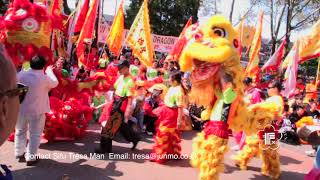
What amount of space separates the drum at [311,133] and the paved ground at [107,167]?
338 cm

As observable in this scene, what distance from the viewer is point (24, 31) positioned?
17.6 feet

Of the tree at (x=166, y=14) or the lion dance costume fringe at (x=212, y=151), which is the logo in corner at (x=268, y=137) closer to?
the lion dance costume fringe at (x=212, y=151)

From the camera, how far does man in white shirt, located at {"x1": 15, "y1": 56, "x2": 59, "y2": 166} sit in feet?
17.5

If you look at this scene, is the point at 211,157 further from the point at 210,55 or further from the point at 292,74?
the point at 292,74

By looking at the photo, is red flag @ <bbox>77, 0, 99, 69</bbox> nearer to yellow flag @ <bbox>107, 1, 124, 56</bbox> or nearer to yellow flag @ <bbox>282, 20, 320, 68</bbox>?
yellow flag @ <bbox>107, 1, 124, 56</bbox>

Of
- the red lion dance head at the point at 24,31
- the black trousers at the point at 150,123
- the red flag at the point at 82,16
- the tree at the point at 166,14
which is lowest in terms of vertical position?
the black trousers at the point at 150,123

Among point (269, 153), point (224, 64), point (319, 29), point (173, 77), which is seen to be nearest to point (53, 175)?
point (173, 77)

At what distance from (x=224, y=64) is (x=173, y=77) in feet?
4.54

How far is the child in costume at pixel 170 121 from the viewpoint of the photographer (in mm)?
6078

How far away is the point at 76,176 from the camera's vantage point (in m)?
5.32

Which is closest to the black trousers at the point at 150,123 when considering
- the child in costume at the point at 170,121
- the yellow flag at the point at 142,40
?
the yellow flag at the point at 142,40

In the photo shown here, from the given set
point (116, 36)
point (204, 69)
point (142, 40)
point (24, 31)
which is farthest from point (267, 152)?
point (116, 36)

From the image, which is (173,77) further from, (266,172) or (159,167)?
(266,172)

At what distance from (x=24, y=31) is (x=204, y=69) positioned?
2524mm
